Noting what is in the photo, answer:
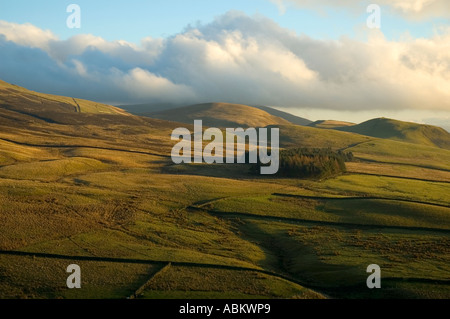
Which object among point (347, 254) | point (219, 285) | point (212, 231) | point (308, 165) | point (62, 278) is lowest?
point (219, 285)

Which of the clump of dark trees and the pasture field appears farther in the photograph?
the clump of dark trees

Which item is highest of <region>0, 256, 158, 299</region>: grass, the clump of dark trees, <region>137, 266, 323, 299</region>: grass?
the clump of dark trees

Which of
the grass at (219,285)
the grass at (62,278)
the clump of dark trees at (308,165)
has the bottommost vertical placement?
the grass at (219,285)

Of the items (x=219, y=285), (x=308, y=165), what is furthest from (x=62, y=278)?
(x=308, y=165)

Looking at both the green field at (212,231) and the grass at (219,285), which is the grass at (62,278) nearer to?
the green field at (212,231)

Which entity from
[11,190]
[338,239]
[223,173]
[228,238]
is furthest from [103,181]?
[338,239]

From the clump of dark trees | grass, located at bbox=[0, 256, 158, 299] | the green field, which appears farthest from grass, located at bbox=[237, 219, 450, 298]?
the clump of dark trees

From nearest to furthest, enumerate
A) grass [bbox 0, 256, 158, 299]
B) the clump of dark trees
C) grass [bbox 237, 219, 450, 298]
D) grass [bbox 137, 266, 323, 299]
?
grass [bbox 0, 256, 158, 299] → grass [bbox 137, 266, 323, 299] → grass [bbox 237, 219, 450, 298] → the clump of dark trees

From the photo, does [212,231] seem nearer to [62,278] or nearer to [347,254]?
[347,254]

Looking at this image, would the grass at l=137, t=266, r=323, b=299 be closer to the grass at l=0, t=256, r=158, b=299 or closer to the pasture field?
the pasture field

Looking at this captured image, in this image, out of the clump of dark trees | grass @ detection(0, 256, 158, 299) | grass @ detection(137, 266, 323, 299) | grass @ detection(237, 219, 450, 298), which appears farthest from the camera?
the clump of dark trees

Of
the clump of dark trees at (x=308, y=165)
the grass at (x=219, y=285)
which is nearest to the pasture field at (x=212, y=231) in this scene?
the grass at (x=219, y=285)

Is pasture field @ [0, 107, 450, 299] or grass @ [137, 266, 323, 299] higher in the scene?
pasture field @ [0, 107, 450, 299]
